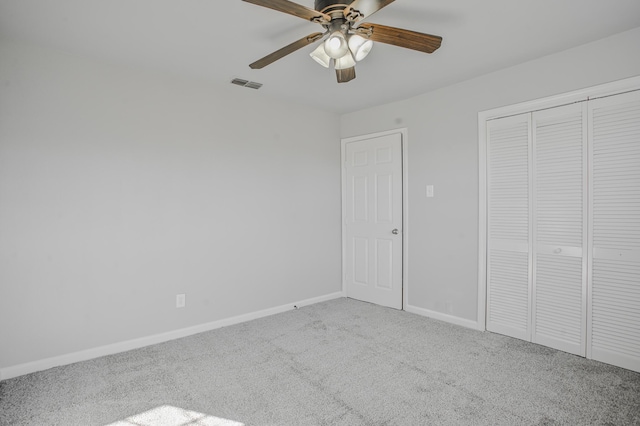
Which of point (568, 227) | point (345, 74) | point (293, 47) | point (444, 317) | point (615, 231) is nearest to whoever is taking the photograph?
point (293, 47)

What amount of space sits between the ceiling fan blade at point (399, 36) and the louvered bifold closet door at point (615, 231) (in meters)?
1.67

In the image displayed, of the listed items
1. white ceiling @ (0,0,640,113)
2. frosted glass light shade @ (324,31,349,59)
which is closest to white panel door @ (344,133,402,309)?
white ceiling @ (0,0,640,113)

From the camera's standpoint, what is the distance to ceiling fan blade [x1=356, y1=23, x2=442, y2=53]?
185 cm

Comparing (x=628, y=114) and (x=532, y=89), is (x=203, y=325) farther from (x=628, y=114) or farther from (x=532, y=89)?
(x=628, y=114)

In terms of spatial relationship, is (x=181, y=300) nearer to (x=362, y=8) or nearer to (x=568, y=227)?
(x=362, y=8)

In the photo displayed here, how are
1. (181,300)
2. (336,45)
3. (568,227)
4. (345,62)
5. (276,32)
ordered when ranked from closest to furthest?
(336,45) → (345,62) → (276,32) → (568,227) → (181,300)

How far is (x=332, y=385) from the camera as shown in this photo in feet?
7.85

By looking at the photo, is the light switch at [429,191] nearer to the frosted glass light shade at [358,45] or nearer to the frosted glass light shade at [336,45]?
the frosted glass light shade at [358,45]

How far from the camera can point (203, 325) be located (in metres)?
3.44

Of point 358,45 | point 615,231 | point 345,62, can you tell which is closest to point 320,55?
point 345,62

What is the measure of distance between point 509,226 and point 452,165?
2.64ft

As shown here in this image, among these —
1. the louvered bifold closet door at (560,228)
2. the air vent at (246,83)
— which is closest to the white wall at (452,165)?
the louvered bifold closet door at (560,228)

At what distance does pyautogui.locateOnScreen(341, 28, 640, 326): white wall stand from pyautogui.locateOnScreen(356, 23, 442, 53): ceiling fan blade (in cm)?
155

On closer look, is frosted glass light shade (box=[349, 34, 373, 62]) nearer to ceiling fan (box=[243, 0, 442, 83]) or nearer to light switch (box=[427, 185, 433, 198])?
ceiling fan (box=[243, 0, 442, 83])
